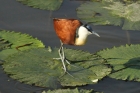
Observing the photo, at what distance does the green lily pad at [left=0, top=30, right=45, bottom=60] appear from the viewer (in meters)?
4.74

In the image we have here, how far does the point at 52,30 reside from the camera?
5.47 meters

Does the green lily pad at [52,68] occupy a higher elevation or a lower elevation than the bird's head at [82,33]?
lower

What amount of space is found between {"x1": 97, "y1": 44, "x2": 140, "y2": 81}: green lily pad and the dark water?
0.32 feet

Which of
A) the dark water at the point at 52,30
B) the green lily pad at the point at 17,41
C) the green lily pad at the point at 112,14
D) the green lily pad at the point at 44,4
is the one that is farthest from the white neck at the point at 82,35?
the green lily pad at the point at 44,4

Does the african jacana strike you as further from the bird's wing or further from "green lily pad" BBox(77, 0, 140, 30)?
"green lily pad" BBox(77, 0, 140, 30)

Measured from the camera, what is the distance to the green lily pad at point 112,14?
5.67 metres

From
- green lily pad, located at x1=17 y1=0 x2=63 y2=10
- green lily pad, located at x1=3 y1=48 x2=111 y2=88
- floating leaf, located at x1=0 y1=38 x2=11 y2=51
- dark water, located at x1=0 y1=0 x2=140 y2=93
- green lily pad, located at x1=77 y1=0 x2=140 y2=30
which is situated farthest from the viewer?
green lily pad, located at x1=17 y1=0 x2=63 y2=10

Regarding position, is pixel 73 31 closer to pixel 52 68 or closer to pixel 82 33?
pixel 82 33

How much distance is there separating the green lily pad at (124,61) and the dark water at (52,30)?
0.32 ft

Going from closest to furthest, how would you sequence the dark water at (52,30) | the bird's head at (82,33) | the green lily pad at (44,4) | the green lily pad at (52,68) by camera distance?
the bird's head at (82,33), the green lily pad at (52,68), the dark water at (52,30), the green lily pad at (44,4)

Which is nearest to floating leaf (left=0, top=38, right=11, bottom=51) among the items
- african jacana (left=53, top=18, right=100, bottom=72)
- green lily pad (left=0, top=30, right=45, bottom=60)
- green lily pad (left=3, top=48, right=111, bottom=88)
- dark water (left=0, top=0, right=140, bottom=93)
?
green lily pad (left=0, top=30, right=45, bottom=60)

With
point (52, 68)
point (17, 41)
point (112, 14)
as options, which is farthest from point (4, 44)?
point (112, 14)

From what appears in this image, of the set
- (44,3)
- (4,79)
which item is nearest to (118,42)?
(44,3)

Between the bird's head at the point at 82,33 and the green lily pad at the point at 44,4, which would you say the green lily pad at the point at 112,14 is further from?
the bird's head at the point at 82,33
